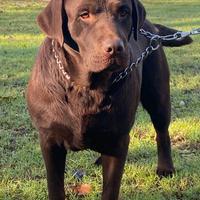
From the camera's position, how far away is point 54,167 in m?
4.14

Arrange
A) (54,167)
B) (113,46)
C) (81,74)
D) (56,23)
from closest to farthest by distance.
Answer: (113,46)
(56,23)
(81,74)
(54,167)

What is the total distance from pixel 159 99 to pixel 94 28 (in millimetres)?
1894

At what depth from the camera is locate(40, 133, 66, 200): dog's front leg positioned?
13.2 ft

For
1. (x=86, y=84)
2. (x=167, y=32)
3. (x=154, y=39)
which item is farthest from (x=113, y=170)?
(x=167, y=32)

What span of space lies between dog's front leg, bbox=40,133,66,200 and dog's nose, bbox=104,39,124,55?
1031mm

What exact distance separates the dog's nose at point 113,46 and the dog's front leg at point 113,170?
2.97 ft

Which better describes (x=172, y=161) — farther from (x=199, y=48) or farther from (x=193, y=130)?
(x=199, y=48)

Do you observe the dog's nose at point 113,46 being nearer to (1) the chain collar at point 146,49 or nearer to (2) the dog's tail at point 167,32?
(1) the chain collar at point 146,49

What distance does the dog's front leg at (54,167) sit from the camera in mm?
4027

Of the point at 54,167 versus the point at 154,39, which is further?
the point at 154,39

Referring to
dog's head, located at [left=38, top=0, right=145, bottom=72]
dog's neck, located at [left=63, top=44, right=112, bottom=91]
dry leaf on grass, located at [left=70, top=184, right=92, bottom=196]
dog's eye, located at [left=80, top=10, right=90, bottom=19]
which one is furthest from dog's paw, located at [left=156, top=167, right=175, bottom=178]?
dog's eye, located at [left=80, top=10, right=90, bottom=19]

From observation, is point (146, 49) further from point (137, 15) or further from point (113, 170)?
point (113, 170)

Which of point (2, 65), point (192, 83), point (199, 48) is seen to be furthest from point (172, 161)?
point (199, 48)

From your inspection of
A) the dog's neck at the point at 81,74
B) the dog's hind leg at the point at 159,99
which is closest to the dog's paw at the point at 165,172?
the dog's hind leg at the point at 159,99
